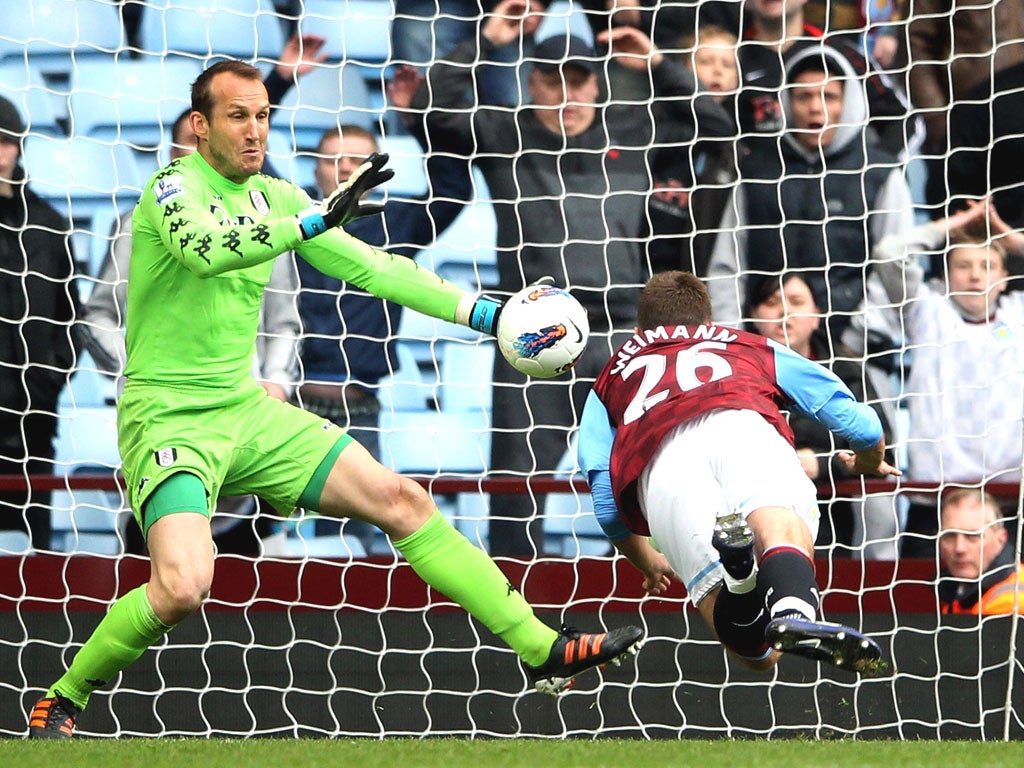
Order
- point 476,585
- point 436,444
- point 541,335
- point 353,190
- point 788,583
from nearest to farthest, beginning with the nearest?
1. point 788,583
2. point 353,190
3. point 541,335
4. point 476,585
5. point 436,444

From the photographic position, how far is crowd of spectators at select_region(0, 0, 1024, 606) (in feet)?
19.7

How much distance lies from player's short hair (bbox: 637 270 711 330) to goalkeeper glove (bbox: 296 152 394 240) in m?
0.83

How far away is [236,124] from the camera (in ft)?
13.8

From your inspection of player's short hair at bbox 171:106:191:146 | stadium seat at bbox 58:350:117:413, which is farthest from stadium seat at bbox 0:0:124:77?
stadium seat at bbox 58:350:117:413

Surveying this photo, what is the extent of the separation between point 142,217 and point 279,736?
7.66ft

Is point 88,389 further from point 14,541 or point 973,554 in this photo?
point 973,554

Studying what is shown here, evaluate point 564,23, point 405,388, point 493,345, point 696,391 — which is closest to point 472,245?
point 493,345

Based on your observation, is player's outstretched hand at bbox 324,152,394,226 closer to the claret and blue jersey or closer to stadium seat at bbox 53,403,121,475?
the claret and blue jersey

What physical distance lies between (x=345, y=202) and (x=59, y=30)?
3185 millimetres

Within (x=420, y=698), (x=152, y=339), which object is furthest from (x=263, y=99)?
(x=420, y=698)

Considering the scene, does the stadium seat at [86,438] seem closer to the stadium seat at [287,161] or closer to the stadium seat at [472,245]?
the stadium seat at [287,161]

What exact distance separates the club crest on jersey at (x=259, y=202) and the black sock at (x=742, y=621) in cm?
172

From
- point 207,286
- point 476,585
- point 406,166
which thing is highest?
point 406,166

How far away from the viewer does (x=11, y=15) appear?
6.45 meters
